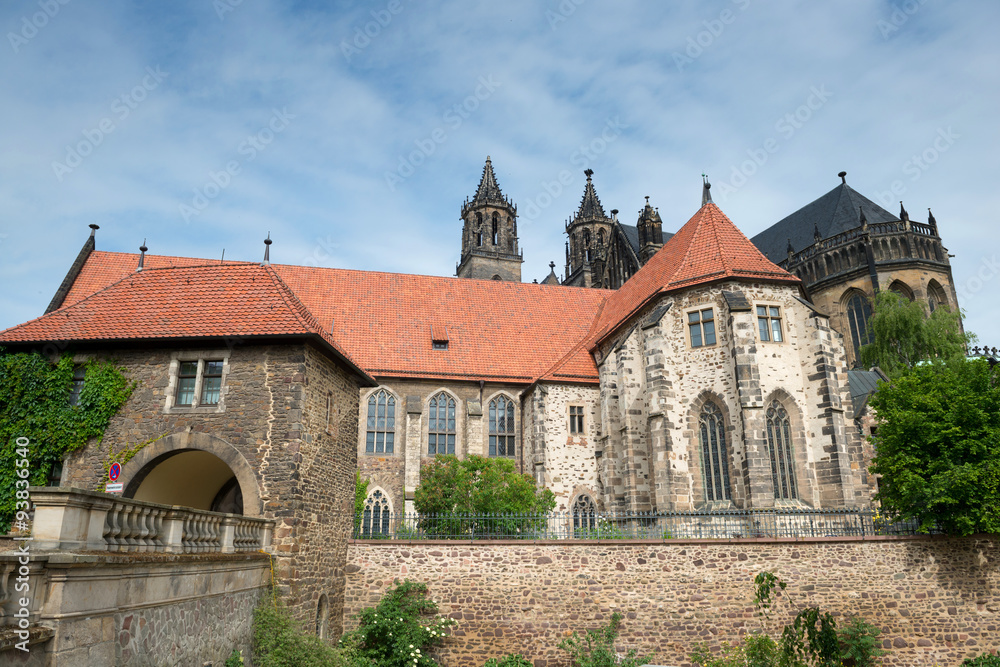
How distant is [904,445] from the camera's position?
51.2 ft

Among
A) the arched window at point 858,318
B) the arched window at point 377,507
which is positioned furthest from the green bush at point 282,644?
the arched window at point 858,318

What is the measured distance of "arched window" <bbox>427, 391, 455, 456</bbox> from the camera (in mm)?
23562

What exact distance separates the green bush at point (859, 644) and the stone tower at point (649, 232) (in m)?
23.1

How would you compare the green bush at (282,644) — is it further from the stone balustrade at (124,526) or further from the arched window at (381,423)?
the arched window at (381,423)

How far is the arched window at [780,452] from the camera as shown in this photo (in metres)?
18.5

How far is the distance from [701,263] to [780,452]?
620 centimetres

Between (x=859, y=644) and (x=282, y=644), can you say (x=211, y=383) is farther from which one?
(x=859, y=644)

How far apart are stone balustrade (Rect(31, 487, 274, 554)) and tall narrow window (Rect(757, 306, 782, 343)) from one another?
49.1ft

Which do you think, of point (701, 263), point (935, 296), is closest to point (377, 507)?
point (701, 263)

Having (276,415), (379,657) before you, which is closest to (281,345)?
(276,415)

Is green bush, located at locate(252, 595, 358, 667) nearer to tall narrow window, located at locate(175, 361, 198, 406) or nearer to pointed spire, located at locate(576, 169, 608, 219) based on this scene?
tall narrow window, located at locate(175, 361, 198, 406)

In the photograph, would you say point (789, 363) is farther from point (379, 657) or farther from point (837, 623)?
point (379, 657)

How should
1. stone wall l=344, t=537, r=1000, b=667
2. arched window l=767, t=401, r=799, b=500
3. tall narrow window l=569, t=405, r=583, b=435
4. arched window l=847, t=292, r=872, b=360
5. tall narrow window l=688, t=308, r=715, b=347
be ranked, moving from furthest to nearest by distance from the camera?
1. arched window l=847, t=292, r=872, b=360
2. tall narrow window l=569, t=405, r=583, b=435
3. tall narrow window l=688, t=308, r=715, b=347
4. arched window l=767, t=401, r=799, b=500
5. stone wall l=344, t=537, r=1000, b=667

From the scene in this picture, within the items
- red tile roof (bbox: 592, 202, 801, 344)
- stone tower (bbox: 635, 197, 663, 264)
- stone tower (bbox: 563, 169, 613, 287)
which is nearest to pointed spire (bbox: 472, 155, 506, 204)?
stone tower (bbox: 563, 169, 613, 287)
